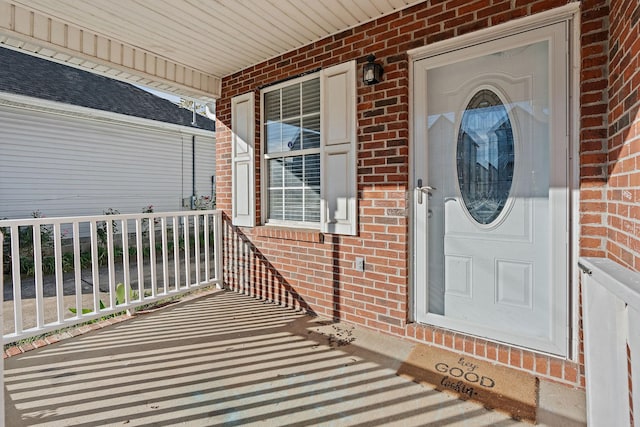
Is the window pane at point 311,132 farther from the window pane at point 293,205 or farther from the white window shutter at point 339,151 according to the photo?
the window pane at point 293,205

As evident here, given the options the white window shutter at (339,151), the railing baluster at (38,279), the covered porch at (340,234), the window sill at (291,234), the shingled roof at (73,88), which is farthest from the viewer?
the shingled roof at (73,88)

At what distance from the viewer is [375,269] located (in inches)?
112

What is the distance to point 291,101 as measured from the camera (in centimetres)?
354

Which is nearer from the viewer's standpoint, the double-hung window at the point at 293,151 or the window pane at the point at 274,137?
the double-hung window at the point at 293,151

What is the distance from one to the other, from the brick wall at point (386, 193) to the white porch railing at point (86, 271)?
79 cm

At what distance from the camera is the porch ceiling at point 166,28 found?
2.55 m

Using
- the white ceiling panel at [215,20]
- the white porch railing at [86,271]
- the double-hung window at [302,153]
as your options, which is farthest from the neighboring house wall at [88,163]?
the double-hung window at [302,153]

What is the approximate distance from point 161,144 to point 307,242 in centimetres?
743

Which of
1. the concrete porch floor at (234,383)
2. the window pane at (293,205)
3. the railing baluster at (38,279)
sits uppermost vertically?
the window pane at (293,205)

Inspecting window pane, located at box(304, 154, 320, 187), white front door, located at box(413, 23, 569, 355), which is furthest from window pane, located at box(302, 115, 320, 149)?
white front door, located at box(413, 23, 569, 355)

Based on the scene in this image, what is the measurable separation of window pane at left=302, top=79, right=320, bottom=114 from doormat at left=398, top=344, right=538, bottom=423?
7.93 feet

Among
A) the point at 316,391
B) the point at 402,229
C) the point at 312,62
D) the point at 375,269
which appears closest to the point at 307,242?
the point at 375,269

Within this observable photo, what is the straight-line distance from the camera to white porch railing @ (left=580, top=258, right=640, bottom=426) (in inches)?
39.5

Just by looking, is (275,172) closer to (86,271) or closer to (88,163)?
(86,271)
